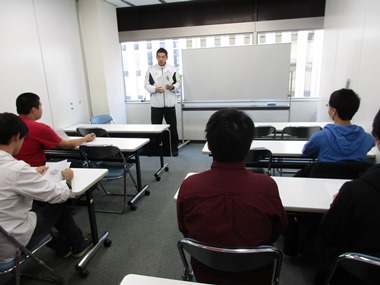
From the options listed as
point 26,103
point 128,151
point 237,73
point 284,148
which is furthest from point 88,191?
point 237,73

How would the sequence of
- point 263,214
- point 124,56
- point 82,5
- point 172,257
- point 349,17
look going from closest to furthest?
1. point 263,214
2. point 172,257
3. point 349,17
4. point 82,5
5. point 124,56

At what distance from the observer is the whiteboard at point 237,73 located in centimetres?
465

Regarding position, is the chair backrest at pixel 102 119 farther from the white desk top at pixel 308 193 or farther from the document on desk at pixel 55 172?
the white desk top at pixel 308 193

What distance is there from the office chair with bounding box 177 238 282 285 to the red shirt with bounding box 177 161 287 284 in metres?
0.04

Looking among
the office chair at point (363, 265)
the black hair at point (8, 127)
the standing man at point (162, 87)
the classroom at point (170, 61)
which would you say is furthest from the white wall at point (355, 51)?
the black hair at point (8, 127)

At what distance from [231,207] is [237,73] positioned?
4.21m

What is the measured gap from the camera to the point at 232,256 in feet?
3.20

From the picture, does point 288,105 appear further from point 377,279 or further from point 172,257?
point 377,279

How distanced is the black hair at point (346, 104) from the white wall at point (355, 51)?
74 cm

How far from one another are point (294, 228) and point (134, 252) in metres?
1.29

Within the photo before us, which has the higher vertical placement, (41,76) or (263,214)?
(41,76)

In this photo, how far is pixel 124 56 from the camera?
5.69 meters

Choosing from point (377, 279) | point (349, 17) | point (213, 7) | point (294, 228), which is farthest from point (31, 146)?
point (213, 7)

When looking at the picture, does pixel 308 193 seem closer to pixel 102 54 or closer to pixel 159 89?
pixel 159 89
